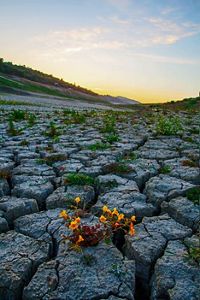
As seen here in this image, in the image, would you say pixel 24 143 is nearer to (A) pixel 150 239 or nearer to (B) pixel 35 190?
(B) pixel 35 190

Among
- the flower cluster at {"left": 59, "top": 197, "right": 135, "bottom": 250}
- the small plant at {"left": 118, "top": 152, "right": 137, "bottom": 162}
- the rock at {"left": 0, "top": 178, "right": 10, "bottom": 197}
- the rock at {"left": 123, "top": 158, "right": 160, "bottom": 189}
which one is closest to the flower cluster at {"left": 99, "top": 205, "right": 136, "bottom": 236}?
the flower cluster at {"left": 59, "top": 197, "right": 135, "bottom": 250}

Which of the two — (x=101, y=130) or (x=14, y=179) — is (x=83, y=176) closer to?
(x=14, y=179)

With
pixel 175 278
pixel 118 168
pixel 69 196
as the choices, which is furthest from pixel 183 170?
pixel 175 278

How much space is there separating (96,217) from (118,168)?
153 cm

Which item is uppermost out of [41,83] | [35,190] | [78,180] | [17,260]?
[41,83]

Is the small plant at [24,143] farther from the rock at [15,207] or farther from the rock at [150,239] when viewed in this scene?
the rock at [150,239]

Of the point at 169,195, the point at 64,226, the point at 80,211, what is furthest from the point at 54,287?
the point at 169,195

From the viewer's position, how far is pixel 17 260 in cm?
264

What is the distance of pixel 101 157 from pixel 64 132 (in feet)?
10.6

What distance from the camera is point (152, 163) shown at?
17.3 feet

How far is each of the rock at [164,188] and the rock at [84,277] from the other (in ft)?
3.97

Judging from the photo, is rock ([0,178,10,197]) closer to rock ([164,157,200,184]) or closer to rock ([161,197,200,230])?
rock ([161,197,200,230])

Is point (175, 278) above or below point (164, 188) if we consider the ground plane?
below

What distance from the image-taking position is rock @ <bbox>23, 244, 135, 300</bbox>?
7.60ft
